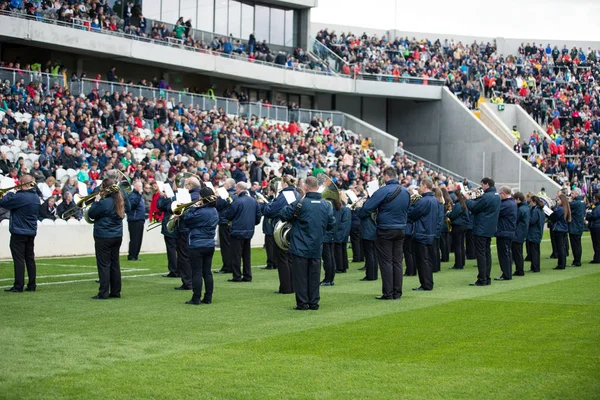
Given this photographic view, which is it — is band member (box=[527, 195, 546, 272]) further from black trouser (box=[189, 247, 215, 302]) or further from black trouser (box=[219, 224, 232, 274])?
black trouser (box=[189, 247, 215, 302])

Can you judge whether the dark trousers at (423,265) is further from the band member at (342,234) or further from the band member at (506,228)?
the band member at (342,234)

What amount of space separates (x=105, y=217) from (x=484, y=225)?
7.20 metres

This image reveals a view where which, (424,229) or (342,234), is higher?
(424,229)

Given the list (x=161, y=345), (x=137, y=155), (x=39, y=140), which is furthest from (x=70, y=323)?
(x=137, y=155)

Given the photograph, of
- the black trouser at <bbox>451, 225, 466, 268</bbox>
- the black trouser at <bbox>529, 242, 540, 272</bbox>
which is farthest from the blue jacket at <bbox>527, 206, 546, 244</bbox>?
the black trouser at <bbox>451, 225, 466, 268</bbox>

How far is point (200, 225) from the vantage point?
12984 millimetres

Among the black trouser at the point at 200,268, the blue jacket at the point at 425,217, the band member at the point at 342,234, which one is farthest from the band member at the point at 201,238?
the band member at the point at 342,234

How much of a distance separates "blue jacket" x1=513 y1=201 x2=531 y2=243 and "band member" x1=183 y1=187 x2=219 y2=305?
8273 millimetres

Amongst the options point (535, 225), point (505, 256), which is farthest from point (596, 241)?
point (505, 256)

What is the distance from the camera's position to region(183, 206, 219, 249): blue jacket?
42.5ft

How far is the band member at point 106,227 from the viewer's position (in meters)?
13.5

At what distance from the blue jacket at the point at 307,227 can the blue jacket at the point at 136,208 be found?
7901 mm

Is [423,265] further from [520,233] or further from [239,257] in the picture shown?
[520,233]

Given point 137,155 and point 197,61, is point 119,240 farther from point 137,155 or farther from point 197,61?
point 197,61
